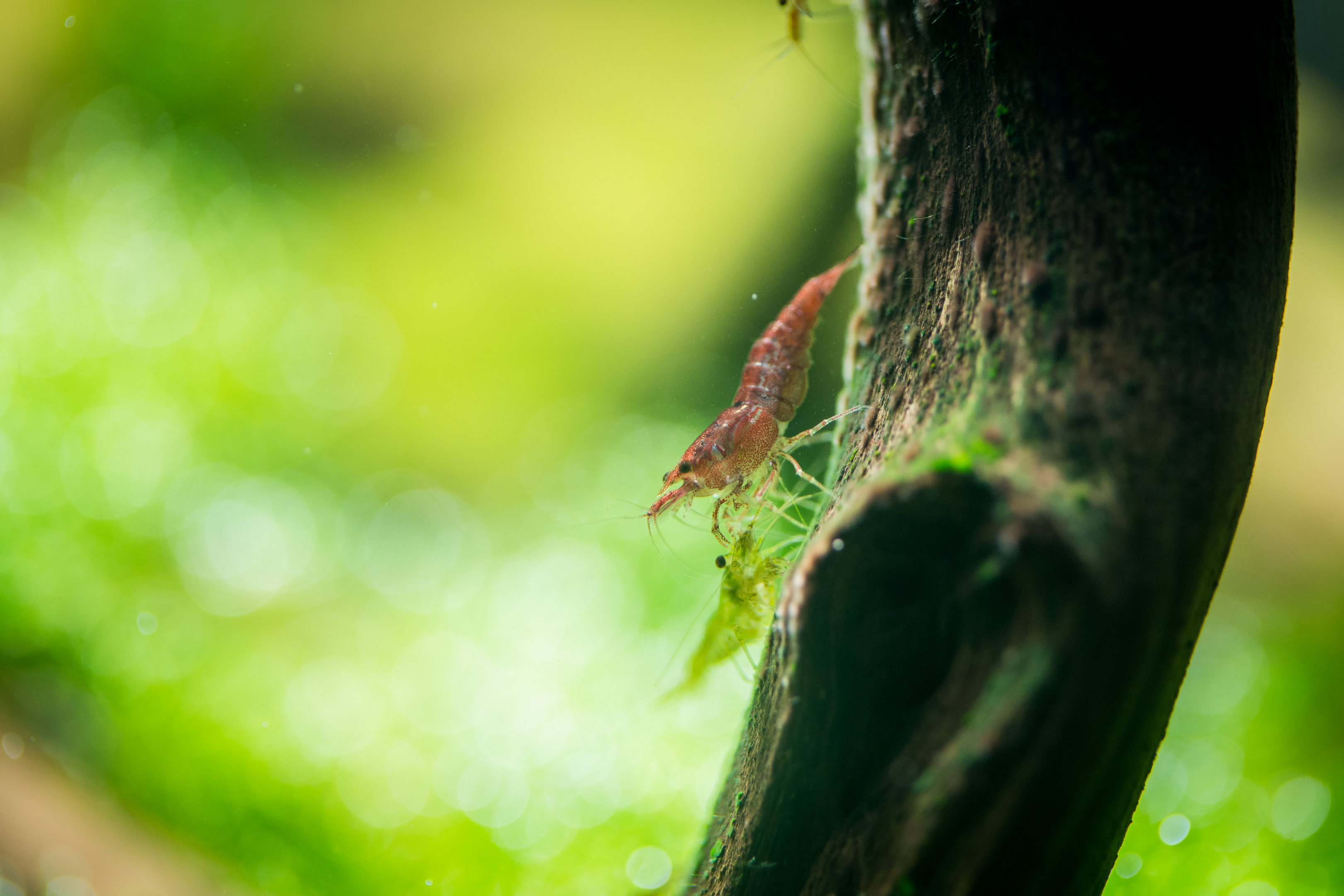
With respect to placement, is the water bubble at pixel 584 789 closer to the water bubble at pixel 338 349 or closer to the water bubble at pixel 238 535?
the water bubble at pixel 238 535

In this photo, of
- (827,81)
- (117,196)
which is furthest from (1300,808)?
(117,196)

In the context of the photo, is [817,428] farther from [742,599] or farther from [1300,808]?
[1300,808]

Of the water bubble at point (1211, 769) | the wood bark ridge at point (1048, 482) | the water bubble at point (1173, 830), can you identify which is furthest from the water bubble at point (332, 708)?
the water bubble at point (1211, 769)

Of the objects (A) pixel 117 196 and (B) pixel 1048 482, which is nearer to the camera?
(B) pixel 1048 482

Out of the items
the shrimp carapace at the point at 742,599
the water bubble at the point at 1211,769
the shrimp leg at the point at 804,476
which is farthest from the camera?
the water bubble at the point at 1211,769

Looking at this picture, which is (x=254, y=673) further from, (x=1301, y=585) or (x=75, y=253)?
(x=1301, y=585)
